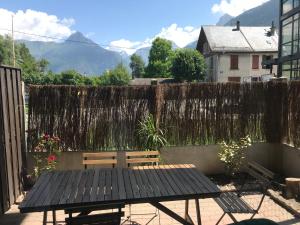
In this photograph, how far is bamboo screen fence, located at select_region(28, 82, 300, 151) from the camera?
6617 mm

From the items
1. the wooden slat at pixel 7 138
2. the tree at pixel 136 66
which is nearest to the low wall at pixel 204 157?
the wooden slat at pixel 7 138

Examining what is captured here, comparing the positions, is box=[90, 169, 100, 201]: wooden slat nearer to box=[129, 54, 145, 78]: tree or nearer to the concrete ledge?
the concrete ledge

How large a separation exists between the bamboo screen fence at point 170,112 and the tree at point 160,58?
163 feet

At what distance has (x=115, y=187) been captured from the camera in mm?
3719

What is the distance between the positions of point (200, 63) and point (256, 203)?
113 ft

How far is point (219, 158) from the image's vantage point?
23.4 feet

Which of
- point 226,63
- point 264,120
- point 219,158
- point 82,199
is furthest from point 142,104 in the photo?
point 226,63

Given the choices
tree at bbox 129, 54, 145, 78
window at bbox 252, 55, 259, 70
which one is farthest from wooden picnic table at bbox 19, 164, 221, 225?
tree at bbox 129, 54, 145, 78

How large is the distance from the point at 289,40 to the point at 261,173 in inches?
572

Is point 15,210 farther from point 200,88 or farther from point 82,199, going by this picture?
point 200,88

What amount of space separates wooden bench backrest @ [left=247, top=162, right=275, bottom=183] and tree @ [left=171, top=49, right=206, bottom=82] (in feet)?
113

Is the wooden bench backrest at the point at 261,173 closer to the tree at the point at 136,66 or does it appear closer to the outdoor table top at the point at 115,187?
the outdoor table top at the point at 115,187

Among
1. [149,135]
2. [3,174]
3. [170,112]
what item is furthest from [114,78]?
[3,174]

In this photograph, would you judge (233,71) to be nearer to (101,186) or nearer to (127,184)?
(127,184)
